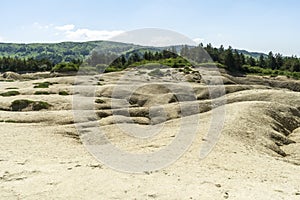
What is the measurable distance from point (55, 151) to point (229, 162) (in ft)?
33.1

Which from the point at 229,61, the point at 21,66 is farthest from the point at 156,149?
the point at 21,66

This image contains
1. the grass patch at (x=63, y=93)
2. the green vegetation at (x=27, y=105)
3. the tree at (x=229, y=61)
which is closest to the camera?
the green vegetation at (x=27, y=105)

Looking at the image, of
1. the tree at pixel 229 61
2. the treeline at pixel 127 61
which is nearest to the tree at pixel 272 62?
the tree at pixel 229 61

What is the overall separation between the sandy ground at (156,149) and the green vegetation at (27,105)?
0.83 m

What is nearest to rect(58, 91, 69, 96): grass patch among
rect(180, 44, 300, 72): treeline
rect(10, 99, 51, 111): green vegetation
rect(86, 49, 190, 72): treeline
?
rect(10, 99, 51, 111): green vegetation

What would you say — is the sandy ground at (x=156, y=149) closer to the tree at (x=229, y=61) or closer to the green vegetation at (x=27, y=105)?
the green vegetation at (x=27, y=105)

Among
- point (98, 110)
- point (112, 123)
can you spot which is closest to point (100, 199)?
point (112, 123)

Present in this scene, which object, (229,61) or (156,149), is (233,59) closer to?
(229,61)

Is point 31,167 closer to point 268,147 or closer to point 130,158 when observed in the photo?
point 130,158

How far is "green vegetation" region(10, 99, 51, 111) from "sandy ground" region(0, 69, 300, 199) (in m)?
0.83

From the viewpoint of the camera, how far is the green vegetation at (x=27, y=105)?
123ft

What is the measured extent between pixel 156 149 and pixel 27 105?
69.2 feet

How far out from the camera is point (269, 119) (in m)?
30.2

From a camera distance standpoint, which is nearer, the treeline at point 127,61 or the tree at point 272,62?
the treeline at point 127,61
